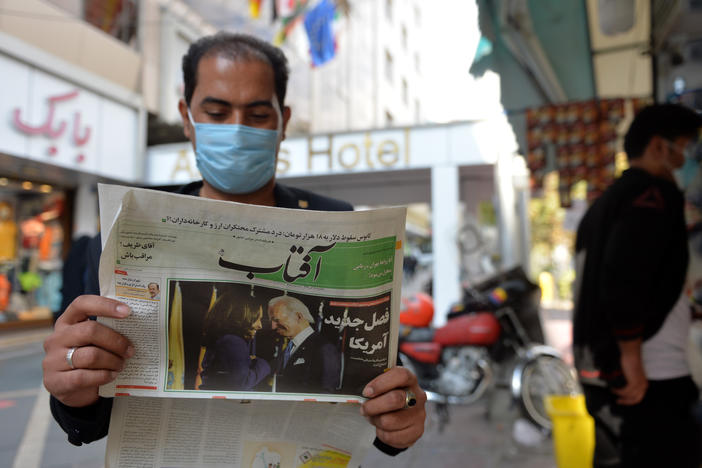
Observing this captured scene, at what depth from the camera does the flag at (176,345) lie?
0.78 m

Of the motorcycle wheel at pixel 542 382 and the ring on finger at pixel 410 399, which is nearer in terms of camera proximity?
the ring on finger at pixel 410 399

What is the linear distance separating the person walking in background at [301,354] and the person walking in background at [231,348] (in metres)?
0.03

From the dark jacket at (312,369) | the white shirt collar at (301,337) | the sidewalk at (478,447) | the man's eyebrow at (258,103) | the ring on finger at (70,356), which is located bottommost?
the sidewalk at (478,447)

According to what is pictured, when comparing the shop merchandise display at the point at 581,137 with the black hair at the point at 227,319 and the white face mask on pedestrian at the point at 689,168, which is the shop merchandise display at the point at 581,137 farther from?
the black hair at the point at 227,319

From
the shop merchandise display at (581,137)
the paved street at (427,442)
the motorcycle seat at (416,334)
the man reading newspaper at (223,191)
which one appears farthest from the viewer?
the shop merchandise display at (581,137)

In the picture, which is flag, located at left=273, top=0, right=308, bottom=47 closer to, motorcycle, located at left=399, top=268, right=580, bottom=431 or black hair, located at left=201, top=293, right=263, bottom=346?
motorcycle, located at left=399, top=268, right=580, bottom=431

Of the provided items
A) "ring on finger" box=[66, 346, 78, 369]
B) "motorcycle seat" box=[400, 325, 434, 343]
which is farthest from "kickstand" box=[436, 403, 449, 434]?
"ring on finger" box=[66, 346, 78, 369]

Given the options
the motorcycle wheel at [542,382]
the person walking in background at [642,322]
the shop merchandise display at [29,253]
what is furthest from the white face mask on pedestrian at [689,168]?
the shop merchandise display at [29,253]

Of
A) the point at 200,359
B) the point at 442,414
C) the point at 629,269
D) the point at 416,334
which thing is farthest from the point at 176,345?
the point at 416,334

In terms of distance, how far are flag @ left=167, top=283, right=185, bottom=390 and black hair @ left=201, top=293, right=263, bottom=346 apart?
4 cm

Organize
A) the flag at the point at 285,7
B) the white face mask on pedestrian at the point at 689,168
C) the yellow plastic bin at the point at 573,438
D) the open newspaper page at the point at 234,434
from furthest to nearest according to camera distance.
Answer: the flag at the point at 285,7 < the yellow plastic bin at the point at 573,438 < the white face mask on pedestrian at the point at 689,168 < the open newspaper page at the point at 234,434

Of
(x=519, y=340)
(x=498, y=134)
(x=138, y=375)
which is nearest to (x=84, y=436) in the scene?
(x=138, y=375)

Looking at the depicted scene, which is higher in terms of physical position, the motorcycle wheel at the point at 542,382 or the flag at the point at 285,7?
the flag at the point at 285,7

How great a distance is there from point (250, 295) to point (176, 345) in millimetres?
141
